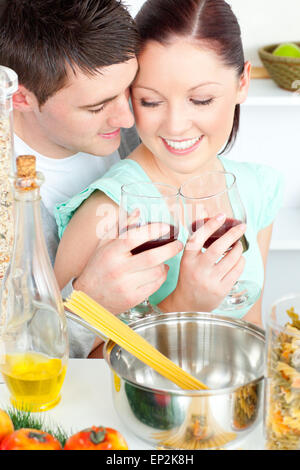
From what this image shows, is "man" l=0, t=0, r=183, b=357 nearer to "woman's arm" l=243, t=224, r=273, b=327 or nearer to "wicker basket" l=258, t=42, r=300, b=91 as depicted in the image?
"woman's arm" l=243, t=224, r=273, b=327

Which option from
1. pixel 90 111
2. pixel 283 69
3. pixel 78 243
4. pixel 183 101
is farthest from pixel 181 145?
pixel 283 69

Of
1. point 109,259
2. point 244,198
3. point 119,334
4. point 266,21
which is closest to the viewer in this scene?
point 119,334

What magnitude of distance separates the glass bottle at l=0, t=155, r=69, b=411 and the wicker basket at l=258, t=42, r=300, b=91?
1694 millimetres

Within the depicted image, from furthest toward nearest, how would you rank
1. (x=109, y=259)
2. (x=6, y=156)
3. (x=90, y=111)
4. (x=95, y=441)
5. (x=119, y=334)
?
1. (x=90, y=111)
2. (x=109, y=259)
3. (x=6, y=156)
4. (x=119, y=334)
5. (x=95, y=441)

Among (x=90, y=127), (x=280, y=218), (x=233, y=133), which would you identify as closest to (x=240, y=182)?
(x=233, y=133)

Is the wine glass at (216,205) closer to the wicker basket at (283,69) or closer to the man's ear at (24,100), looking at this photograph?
the man's ear at (24,100)

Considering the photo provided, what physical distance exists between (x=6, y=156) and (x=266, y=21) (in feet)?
6.36

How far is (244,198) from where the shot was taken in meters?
1.64

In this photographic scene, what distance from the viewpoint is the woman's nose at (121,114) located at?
4.28 feet

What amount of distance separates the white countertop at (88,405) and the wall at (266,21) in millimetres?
1970

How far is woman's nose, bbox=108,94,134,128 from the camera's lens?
Answer: 1.30 m

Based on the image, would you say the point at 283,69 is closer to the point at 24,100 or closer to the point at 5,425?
the point at 24,100

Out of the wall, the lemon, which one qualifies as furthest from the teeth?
the wall
